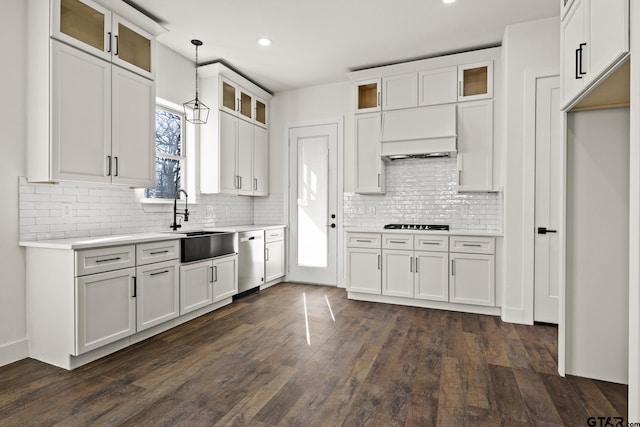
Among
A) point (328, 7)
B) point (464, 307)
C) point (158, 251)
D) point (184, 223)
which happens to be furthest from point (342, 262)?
point (328, 7)

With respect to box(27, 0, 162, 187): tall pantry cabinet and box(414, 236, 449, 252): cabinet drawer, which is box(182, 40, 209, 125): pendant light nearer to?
box(27, 0, 162, 187): tall pantry cabinet

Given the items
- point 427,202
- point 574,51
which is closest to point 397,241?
point 427,202

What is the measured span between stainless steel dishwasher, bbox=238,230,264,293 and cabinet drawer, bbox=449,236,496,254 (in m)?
2.47

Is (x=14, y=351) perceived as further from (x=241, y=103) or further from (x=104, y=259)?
(x=241, y=103)

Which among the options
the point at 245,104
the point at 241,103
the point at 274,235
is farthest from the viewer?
the point at 274,235

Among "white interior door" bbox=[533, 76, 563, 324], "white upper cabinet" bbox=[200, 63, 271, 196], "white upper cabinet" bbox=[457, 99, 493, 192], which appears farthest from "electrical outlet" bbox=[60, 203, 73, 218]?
"white interior door" bbox=[533, 76, 563, 324]

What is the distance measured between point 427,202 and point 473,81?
1.55m

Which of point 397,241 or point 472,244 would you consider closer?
point 472,244

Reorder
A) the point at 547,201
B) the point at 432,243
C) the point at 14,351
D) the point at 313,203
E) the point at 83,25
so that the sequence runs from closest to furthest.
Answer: the point at 14,351 → the point at 83,25 → the point at 547,201 → the point at 432,243 → the point at 313,203

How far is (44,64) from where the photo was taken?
8.81 feet

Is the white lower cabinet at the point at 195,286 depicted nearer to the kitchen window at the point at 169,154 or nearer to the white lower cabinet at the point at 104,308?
the white lower cabinet at the point at 104,308

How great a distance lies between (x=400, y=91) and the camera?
4.50 m

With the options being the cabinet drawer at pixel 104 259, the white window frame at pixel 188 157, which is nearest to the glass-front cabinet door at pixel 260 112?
the white window frame at pixel 188 157

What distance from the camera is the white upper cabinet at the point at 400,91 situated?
4.43 m
